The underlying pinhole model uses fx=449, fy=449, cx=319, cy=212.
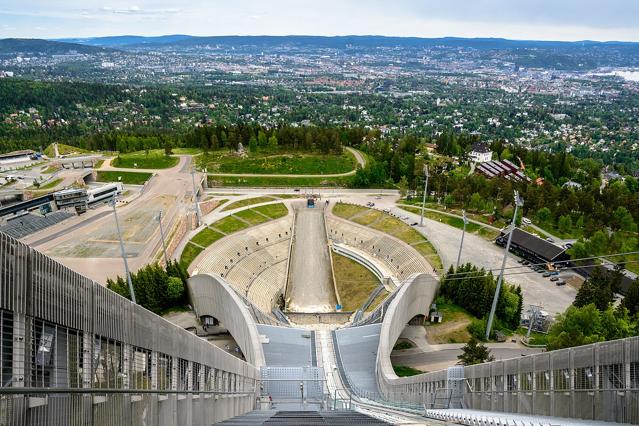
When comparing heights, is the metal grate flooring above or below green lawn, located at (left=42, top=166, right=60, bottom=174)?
below

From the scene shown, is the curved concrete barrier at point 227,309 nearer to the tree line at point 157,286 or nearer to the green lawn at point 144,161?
the tree line at point 157,286

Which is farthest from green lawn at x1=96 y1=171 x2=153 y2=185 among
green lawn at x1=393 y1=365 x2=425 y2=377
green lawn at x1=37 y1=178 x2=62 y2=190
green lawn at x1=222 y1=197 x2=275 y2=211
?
green lawn at x1=393 y1=365 x2=425 y2=377

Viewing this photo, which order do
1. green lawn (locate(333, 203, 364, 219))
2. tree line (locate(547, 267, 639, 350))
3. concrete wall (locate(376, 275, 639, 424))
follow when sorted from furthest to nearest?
green lawn (locate(333, 203, 364, 219)), tree line (locate(547, 267, 639, 350)), concrete wall (locate(376, 275, 639, 424))

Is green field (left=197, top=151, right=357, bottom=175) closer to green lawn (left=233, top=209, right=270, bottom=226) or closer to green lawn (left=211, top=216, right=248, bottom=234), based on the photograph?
green lawn (left=233, top=209, right=270, bottom=226)

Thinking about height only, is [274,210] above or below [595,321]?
above

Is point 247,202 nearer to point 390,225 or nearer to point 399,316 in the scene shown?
point 390,225

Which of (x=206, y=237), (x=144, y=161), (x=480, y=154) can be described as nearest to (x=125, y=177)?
(x=144, y=161)
